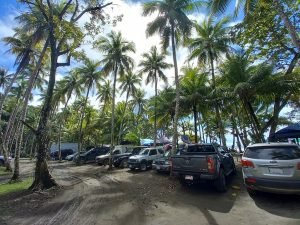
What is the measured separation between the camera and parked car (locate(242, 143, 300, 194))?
6.43 metres

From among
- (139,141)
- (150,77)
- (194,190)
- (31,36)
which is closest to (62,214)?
(194,190)

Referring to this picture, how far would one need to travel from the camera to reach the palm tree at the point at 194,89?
60.0 ft

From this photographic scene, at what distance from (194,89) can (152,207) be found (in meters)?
13.3

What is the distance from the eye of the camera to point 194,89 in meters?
19.0

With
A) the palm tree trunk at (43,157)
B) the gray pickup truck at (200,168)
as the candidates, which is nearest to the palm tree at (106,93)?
the palm tree trunk at (43,157)

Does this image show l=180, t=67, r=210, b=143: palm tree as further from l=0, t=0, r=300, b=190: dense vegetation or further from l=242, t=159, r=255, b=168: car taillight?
l=242, t=159, r=255, b=168: car taillight

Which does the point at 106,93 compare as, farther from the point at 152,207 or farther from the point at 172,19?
the point at 152,207

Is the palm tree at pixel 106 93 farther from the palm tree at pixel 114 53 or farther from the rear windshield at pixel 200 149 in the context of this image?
the rear windshield at pixel 200 149

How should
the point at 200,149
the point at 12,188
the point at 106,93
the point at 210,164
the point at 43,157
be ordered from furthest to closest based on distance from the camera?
the point at 106,93 → the point at 12,188 → the point at 200,149 → the point at 43,157 → the point at 210,164

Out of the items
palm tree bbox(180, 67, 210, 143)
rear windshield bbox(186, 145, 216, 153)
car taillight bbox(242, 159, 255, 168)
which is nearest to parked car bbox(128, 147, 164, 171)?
palm tree bbox(180, 67, 210, 143)

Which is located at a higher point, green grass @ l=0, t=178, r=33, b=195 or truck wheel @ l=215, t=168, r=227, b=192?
truck wheel @ l=215, t=168, r=227, b=192

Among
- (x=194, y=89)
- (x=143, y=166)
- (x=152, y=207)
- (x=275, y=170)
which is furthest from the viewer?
(x=194, y=89)

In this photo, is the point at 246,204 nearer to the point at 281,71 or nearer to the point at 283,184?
the point at 283,184

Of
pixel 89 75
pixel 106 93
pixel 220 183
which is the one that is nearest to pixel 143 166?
pixel 220 183
